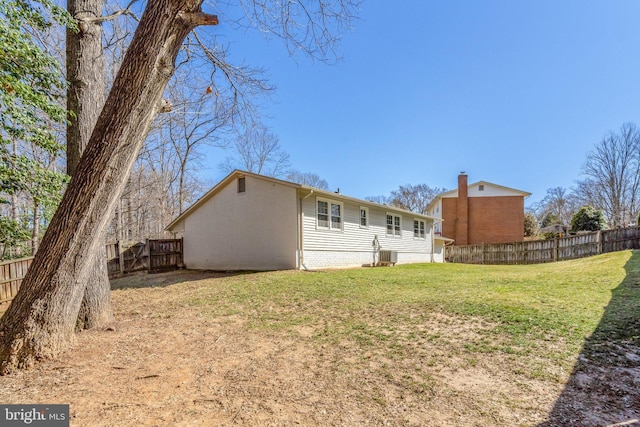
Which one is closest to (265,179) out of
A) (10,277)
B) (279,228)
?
(279,228)

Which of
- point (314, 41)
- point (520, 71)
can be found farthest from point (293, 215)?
point (520, 71)

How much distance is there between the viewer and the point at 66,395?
2.49 metres

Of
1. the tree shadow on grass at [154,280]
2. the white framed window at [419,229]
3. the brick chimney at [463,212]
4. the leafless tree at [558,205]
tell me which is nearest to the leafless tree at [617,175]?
the leafless tree at [558,205]

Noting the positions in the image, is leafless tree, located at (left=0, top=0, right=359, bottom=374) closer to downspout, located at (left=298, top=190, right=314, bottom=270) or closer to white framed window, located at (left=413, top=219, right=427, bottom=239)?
downspout, located at (left=298, top=190, right=314, bottom=270)

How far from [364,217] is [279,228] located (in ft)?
15.3

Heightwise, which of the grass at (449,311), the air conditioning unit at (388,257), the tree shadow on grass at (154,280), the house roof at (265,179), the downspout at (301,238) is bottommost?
the tree shadow on grass at (154,280)

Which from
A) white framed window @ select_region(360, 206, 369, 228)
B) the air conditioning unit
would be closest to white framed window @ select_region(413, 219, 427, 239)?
the air conditioning unit

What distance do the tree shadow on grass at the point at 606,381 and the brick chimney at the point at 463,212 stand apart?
23.4 metres

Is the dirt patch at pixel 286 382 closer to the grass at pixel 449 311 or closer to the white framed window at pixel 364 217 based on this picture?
the grass at pixel 449 311

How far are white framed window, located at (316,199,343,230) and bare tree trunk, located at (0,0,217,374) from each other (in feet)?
28.7

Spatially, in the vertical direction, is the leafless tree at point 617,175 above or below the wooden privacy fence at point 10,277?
above

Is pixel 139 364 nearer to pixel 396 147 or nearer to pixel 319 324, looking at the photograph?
pixel 319 324

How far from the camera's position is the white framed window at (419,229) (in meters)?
18.5

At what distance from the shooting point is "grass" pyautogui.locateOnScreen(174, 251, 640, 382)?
3613 millimetres
